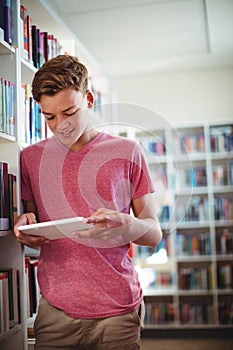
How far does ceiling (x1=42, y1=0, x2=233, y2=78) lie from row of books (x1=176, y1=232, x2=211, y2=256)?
1.63 m

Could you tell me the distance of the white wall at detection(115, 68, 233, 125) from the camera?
4812 millimetres

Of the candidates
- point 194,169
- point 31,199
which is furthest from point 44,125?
point 194,169

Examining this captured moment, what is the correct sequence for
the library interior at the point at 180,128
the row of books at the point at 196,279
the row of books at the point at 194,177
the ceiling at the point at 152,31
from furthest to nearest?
the row of books at the point at 194,177, the row of books at the point at 196,279, the library interior at the point at 180,128, the ceiling at the point at 152,31

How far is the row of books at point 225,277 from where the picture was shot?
14.6ft

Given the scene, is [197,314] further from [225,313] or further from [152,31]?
[152,31]

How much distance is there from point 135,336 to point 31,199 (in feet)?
1.80

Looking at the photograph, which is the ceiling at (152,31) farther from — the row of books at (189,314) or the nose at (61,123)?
the row of books at (189,314)

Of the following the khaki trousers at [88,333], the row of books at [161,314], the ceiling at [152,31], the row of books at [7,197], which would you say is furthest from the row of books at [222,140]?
the khaki trousers at [88,333]

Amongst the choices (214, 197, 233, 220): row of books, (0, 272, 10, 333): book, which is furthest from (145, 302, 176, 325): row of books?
(0, 272, 10, 333): book

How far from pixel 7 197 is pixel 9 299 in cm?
37

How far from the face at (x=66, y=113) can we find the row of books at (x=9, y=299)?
577 millimetres

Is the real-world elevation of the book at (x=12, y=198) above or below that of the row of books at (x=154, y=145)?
below

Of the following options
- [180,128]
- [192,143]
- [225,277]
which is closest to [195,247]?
[225,277]

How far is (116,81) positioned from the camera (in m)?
5.04
